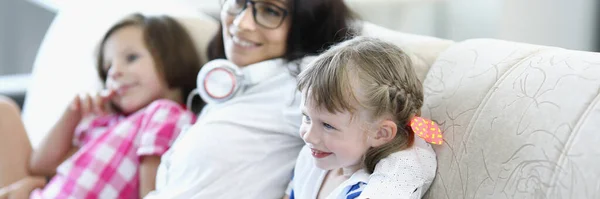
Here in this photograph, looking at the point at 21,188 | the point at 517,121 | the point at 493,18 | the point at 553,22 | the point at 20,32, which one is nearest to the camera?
the point at 517,121

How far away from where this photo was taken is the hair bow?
1.05 meters

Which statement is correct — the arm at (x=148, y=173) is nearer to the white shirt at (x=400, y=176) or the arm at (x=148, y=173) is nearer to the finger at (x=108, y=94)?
the finger at (x=108, y=94)

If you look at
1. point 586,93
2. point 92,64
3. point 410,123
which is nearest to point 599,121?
point 586,93

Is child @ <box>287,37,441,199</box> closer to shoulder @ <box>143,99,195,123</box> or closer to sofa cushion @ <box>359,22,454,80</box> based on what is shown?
sofa cushion @ <box>359,22,454,80</box>

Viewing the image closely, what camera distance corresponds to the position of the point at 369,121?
1.03 metres

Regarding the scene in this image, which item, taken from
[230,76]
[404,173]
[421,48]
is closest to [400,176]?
[404,173]

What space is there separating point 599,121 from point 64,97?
1470 mm

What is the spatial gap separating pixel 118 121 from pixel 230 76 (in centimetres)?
49

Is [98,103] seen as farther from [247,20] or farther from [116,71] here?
[247,20]

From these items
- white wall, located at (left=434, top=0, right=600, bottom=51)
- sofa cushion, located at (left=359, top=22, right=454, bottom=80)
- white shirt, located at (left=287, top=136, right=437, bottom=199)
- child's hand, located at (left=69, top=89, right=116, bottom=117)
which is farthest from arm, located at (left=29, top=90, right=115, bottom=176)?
white wall, located at (left=434, top=0, right=600, bottom=51)

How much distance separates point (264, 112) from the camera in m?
1.38

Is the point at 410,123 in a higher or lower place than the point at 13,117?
higher

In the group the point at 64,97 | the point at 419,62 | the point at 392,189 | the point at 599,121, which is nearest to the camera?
the point at 599,121

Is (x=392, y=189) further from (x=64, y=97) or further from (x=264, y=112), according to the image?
(x=64, y=97)
